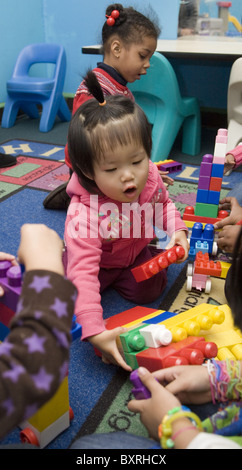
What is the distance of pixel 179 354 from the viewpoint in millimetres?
717

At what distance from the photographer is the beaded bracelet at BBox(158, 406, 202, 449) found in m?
0.49

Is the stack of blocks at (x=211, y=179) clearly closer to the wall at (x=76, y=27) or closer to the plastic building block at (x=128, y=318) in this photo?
the plastic building block at (x=128, y=318)

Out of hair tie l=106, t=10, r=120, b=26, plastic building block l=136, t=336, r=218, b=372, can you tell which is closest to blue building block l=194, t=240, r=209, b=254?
plastic building block l=136, t=336, r=218, b=372

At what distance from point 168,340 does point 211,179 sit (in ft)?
2.02

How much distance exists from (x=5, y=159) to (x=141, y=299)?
1.15 metres

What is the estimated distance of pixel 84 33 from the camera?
2580 mm

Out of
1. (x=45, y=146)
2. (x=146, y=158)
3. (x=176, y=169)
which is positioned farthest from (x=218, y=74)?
(x=146, y=158)

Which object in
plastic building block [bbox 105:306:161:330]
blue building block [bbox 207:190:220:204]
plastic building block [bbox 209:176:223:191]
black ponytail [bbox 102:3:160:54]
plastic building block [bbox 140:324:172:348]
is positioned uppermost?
black ponytail [bbox 102:3:160:54]

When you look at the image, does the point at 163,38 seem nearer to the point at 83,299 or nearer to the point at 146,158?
the point at 146,158

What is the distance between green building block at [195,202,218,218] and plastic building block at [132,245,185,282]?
0.35m

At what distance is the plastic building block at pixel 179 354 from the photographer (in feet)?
2.31

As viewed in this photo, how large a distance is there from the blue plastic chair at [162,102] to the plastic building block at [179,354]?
1249mm

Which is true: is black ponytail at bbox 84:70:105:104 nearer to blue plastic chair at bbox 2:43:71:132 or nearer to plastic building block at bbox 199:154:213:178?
plastic building block at bbox 199:154:213:178
